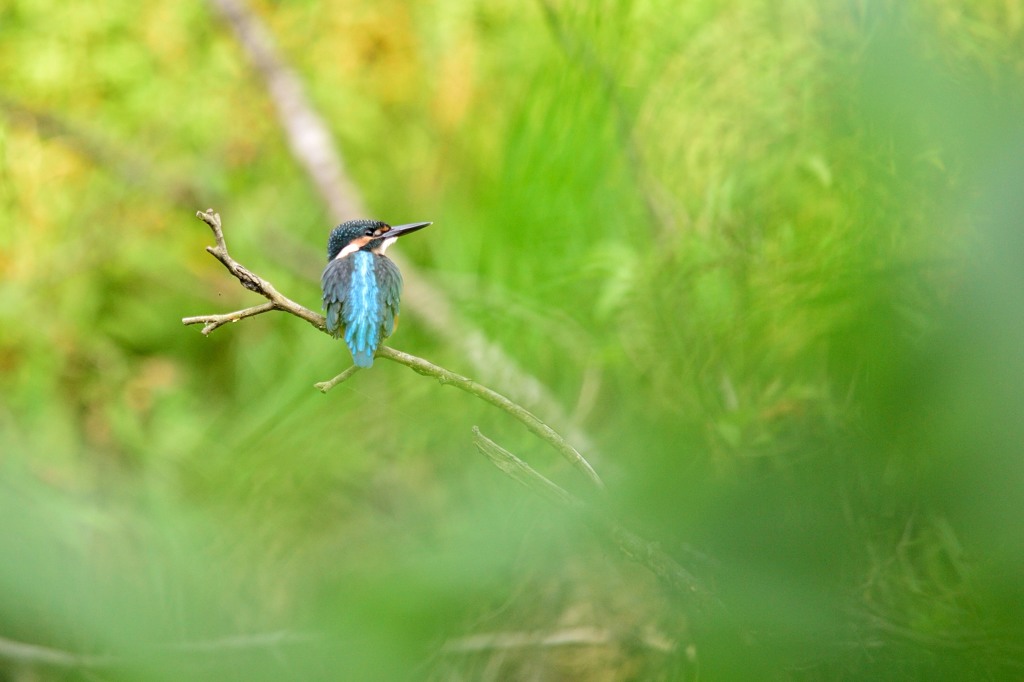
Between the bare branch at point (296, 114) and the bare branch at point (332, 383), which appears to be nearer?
the bare branch at point (332, 383)

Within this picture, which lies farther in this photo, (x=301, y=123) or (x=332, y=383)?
(x=301, y=123)

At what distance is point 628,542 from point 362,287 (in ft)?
2.07

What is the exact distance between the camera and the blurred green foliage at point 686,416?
0.36 meters

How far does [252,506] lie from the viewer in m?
0.61

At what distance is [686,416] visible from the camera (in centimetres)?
47

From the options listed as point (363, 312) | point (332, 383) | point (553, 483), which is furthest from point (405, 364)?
point (363, 312)

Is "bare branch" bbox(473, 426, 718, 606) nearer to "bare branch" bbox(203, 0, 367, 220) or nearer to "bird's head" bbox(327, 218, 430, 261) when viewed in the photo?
"bird's head" bbox(327, 218, 430, 261)

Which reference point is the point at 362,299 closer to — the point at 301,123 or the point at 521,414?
the point at 521,414

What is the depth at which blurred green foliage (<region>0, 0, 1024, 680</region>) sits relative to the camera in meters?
0.36

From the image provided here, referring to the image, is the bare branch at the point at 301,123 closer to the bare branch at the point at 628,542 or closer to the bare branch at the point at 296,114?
the bare branch at the point at 296,114

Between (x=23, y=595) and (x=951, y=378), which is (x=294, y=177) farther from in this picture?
(x=951, y=378)

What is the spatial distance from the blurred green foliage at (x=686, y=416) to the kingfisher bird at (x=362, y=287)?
38mm

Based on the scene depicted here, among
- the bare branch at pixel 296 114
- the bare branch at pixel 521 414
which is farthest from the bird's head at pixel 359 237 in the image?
the bare branch at pixel 296 114

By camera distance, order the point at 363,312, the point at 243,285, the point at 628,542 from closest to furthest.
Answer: the point at 628,542
the point at 243,285
the point at 363,312
